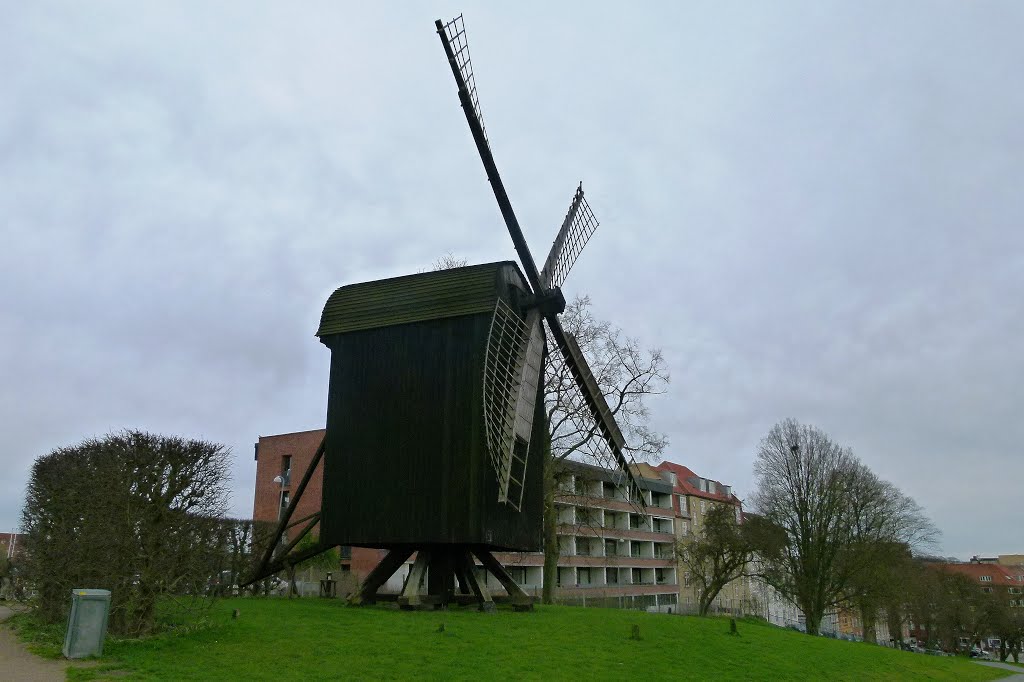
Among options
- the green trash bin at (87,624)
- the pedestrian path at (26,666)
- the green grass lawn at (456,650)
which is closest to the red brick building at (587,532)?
the green grass lawn at (456,650)

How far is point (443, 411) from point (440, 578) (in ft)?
15.5

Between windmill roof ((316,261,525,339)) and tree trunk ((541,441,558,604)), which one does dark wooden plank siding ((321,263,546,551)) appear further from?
tree trunk ((541,441,558,604))

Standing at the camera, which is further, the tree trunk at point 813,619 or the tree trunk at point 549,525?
the tree trunk at point 813,619

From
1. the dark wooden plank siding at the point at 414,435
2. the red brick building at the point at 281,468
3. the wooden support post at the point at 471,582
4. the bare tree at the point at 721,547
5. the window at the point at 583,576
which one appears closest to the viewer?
the dark wooden plank siding at the point at 414,435

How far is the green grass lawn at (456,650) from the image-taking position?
11.9m

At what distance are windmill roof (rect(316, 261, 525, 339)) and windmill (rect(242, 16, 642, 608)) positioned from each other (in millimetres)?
34

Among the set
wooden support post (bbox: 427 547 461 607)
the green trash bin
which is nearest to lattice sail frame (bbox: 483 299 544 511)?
wooden support post (bbox: 427 547 461 607)

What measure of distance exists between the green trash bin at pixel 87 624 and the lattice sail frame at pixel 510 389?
8.16m

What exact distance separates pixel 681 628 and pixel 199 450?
Answer: 43.1 ft

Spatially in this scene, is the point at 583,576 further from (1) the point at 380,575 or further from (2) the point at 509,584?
(1) the point at 380,575

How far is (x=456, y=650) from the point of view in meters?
14.0

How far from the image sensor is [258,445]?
50.2 m

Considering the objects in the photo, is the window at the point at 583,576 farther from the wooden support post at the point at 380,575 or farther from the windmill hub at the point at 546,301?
the windmill hub at the point at 546,301

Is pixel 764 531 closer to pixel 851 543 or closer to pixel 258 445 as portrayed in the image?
pixel 851 543
